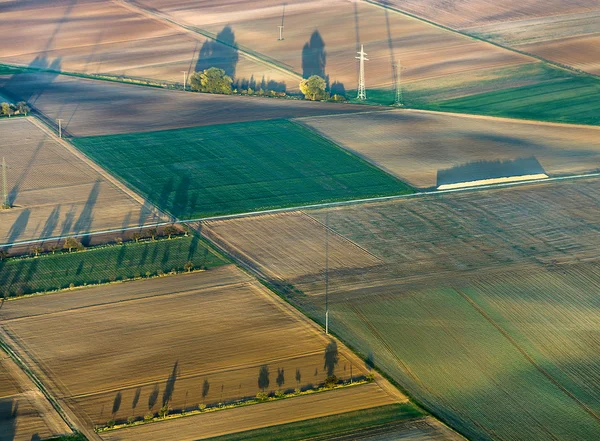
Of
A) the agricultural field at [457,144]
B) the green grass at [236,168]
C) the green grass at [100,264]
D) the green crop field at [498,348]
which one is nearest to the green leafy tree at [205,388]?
the green crop field at [498,348]

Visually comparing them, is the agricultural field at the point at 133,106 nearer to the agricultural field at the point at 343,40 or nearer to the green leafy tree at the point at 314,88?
the green leafy tree at the point at 314,88

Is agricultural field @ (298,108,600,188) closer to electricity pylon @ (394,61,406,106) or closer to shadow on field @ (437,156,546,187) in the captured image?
shadow on field @ (437,156,546,187)

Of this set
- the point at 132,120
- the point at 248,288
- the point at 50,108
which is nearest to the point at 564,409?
the point at 248,288

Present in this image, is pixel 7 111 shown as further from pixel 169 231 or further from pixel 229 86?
pixel 169 231

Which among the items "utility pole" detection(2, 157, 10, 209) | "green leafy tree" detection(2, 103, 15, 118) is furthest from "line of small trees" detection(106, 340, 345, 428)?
"green leafy tree" detection(2, 103, 15, 118)

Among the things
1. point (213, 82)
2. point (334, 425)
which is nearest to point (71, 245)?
point (334, 425)

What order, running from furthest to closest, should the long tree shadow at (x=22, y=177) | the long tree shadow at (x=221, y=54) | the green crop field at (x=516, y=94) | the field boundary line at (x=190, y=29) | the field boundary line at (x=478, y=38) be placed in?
1. the long tree shadow at (x=221, y=54)
2. the field boundary line at (x=190, y=29)
3. the field boundary line at (x=478, y=38)
4. the green crop field at (x=516, y=94)
5. the long tree shadow at (x=22, y=177)
